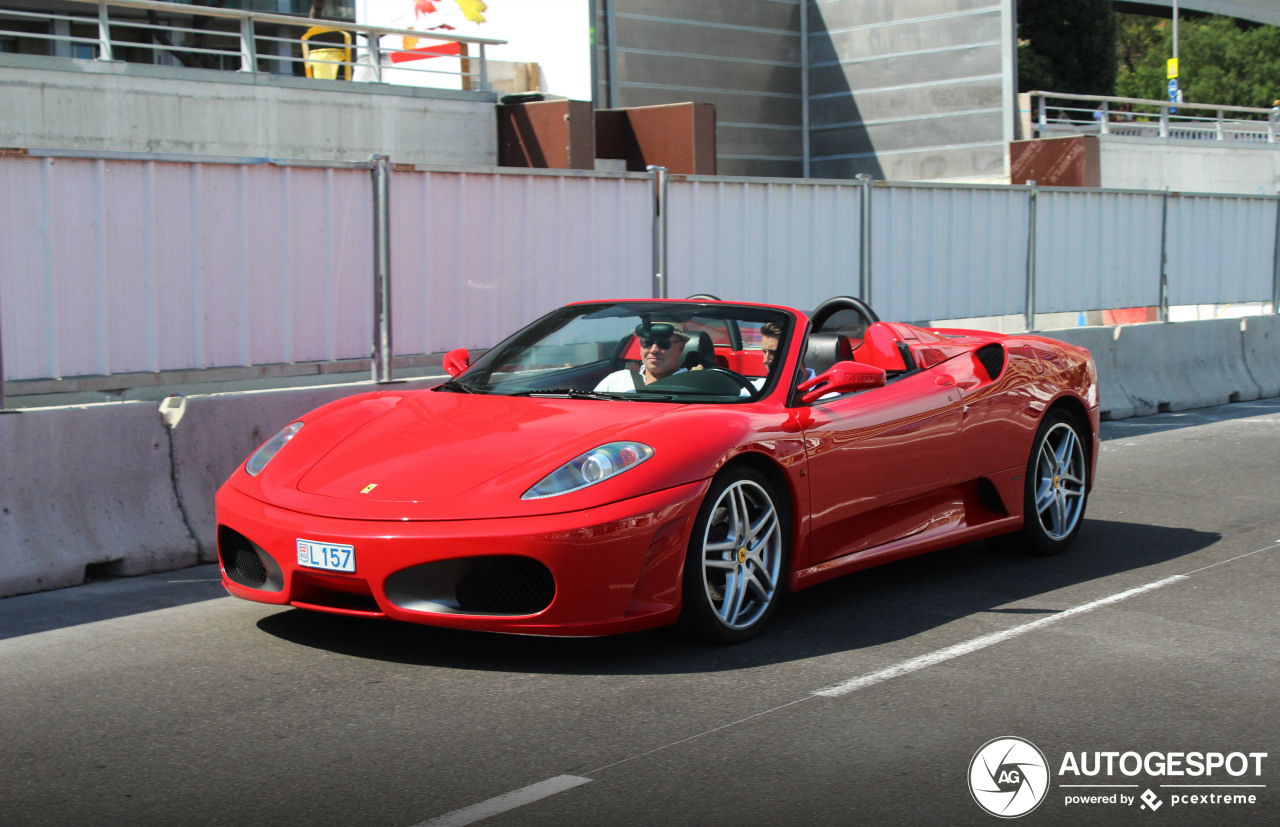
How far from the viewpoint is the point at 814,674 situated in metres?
4.92

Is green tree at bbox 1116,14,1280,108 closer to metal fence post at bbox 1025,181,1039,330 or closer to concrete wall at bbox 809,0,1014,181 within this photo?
concrete wall at bbox 809,0,1014,181

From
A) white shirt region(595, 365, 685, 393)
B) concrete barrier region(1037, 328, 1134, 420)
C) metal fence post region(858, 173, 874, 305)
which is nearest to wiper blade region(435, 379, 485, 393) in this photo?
white shirt region(595, 365, 685, 393)

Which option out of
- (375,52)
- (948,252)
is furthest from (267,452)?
(375,52)

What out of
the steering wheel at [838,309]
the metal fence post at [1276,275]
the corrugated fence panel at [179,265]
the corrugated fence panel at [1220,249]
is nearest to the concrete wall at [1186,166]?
the metal fence post at [1276,275]

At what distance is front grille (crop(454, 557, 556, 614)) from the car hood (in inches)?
7.0

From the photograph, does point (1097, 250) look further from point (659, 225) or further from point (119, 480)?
point (119, 480)

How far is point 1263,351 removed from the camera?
15914mm

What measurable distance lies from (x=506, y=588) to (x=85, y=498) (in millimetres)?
3004

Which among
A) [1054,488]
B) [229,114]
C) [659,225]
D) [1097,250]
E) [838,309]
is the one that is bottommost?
[1054,488]

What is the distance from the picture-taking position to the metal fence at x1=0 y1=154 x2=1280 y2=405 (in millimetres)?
7281

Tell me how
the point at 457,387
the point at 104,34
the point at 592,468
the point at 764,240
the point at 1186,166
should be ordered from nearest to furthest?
the point at 592,468, the point at 457,387, the point at 764,240, the point at 104,34, the point at 1186,166

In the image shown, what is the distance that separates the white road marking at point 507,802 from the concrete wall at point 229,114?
16358 millimetres

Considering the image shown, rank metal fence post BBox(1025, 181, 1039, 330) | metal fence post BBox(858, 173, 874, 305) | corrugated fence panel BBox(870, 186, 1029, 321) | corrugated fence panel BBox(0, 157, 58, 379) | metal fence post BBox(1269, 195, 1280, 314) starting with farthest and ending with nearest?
metal fence post BBox(1269, 195, 1280, 314), metal fence post BBox(1025, 181, 1039, 330), corrugated fence panel BBox(870, 186, 1029, 321), metal fence post BBox(858, 173, 874, 305), corrugated fence panel BBox(0, 157, 58, 379)

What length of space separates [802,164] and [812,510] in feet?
115
